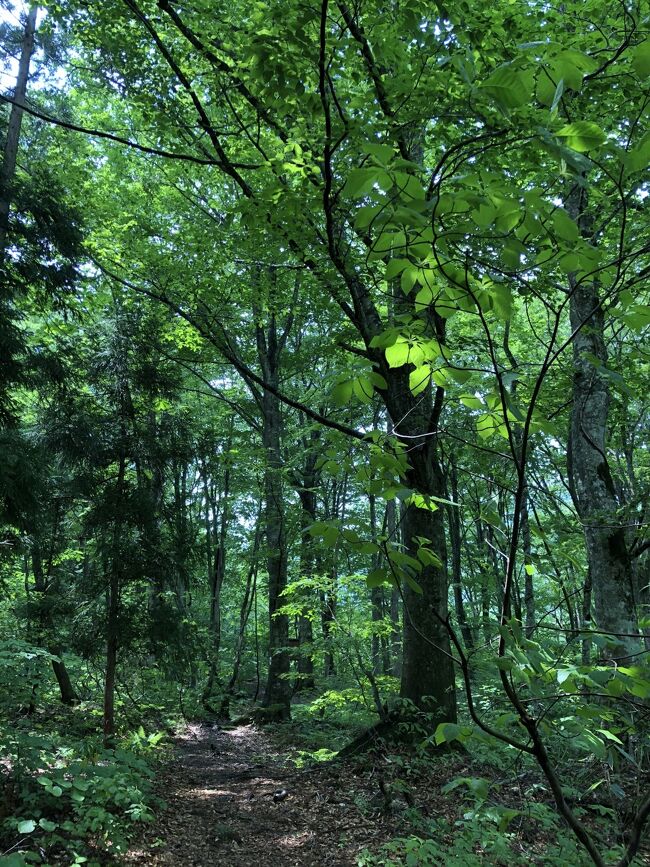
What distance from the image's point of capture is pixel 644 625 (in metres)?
1.86

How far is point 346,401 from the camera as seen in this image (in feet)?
5.60

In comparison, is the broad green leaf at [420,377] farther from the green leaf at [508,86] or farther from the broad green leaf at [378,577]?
the green leaf at [508,86]

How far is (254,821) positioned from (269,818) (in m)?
0.15

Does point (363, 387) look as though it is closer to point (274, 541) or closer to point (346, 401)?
point (346, 401)

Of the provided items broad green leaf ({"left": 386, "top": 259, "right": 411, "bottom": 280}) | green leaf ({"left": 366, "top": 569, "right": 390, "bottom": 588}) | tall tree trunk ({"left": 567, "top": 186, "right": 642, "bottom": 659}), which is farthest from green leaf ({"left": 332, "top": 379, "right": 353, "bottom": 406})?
tall tree trunk ({"left": 567, "top": 186, "right": 642, "bottom": 659})

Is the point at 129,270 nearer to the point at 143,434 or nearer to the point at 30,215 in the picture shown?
the point at 30,215

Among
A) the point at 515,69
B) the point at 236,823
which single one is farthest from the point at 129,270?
the point at 515,69

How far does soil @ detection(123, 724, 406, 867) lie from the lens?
4.46 meters

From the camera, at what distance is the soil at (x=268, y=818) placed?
14.6ft

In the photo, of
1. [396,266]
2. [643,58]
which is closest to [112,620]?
[396,266]

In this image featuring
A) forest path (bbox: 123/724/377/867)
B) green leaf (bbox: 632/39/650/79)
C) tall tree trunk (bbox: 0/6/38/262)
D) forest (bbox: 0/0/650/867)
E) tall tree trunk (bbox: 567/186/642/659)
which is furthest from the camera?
tall tree trunk (bbox: 0/6/38/262)

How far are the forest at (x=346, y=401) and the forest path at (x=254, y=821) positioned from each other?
0.04 metres

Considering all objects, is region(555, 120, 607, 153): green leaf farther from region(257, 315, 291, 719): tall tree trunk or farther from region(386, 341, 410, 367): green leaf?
region(257, 315, 291, 719): tall tree trunk

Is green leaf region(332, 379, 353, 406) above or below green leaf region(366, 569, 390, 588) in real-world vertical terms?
above
